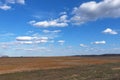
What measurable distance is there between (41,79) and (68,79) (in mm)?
3662

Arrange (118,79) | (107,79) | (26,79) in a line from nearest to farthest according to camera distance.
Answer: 1. (118,79)
2. (107,79)
3. (26,79)

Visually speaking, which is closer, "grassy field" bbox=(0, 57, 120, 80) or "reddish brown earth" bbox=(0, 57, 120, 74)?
Answer: "grassy field" bbox=(0, 57, 120, 80)

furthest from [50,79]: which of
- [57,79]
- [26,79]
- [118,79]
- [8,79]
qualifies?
[118,79]

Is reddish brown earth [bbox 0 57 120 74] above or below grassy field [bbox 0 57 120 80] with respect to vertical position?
above

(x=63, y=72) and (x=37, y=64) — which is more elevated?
(x=37, y=64)

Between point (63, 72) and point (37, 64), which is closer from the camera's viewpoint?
point (63, 72)

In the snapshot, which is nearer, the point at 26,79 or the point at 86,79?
the point at 86,79

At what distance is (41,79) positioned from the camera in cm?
3538

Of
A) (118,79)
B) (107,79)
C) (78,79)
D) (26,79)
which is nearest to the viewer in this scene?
(118,79)

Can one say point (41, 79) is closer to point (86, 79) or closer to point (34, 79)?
point (34, 79)

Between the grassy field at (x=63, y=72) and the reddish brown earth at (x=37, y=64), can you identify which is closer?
the grassy field at (x=63, y=72)

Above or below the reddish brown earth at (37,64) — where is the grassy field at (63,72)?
below

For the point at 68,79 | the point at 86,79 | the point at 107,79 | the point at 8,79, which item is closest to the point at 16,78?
the point at 8,79

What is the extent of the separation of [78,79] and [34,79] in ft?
19.7
